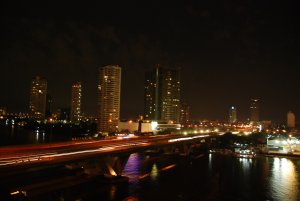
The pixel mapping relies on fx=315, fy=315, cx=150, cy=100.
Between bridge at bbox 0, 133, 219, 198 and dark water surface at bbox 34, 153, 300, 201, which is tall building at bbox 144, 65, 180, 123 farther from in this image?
bridge at bbox 0, 133, 219, 198

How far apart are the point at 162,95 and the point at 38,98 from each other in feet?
296

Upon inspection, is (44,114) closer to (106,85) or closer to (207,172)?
(106,85)

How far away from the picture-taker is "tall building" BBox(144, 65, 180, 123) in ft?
435

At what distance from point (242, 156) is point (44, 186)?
41624 mm

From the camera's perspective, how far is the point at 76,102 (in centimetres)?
17650

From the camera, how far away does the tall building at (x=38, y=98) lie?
7151 inches

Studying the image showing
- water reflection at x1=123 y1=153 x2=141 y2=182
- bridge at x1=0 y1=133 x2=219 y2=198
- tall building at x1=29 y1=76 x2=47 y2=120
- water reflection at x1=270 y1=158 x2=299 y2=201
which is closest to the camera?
bridge at x1=0 y1=133 x2=219 y2=198

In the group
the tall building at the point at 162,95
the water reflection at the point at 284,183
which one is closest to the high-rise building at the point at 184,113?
the tall building at the point at 162,95

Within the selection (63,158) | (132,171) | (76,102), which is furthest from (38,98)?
(63,158)

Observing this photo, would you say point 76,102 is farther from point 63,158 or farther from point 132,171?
point 63,158

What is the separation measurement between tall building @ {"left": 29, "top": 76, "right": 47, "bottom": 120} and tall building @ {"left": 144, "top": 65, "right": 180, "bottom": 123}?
74.5m

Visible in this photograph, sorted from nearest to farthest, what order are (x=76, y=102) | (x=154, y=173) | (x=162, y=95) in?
(x=154, y=173) → (x=162, y=95) → (x=76, y=102)

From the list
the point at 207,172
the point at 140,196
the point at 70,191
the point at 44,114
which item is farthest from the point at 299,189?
the point at 44,114

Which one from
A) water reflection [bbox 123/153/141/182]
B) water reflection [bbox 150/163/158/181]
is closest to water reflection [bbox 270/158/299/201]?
water reflection [bbox 150/163/158/181]
